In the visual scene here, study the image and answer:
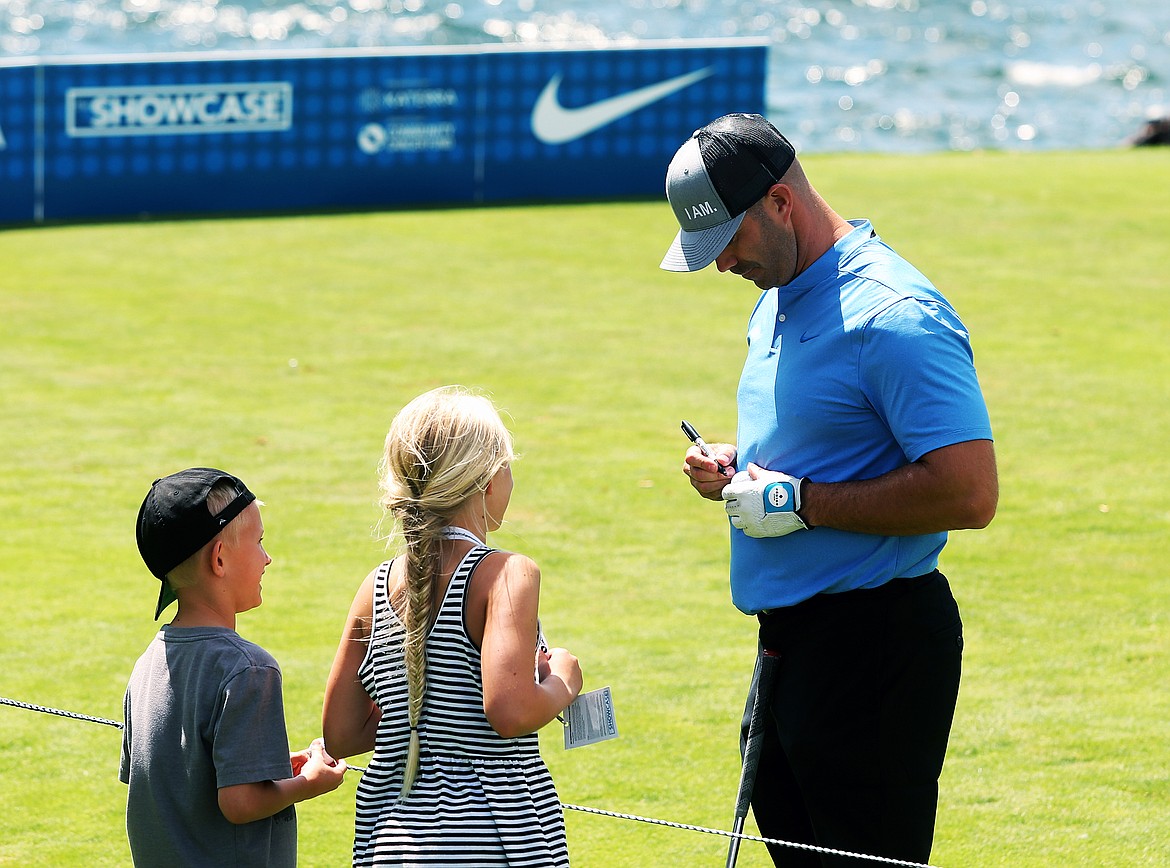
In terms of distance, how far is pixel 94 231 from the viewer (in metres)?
15.7

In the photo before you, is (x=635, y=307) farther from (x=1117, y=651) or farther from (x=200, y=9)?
(x=200, y=9)

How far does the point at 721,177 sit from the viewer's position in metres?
3.70

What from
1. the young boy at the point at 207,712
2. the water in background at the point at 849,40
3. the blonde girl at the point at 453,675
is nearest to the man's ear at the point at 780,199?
the blonde girl at the point at 453,675

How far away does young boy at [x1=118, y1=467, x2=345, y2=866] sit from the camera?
3.29m

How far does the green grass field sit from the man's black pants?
4.56 feet

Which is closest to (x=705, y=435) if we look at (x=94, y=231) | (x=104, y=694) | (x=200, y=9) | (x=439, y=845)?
(x=104, y=694)

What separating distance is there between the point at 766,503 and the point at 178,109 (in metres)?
13.9

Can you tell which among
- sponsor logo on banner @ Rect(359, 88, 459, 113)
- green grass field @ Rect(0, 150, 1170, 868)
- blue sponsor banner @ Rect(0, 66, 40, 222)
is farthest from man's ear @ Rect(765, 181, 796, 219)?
sponsor logo on banner @ Rect(359, 88, 459, 113)

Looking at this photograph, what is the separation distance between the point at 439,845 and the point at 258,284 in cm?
1094

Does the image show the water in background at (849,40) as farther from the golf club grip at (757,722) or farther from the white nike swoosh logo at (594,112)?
the golf club grip at (757,722)

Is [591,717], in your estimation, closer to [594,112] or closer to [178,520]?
[178,520]

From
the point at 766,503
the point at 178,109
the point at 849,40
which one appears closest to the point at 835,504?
the point at 766,503

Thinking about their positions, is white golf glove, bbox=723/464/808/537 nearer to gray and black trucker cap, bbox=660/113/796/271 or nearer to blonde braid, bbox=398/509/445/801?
gray and black trucker cap, bbox=660/113/796/271

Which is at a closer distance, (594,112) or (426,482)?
(426,482)
